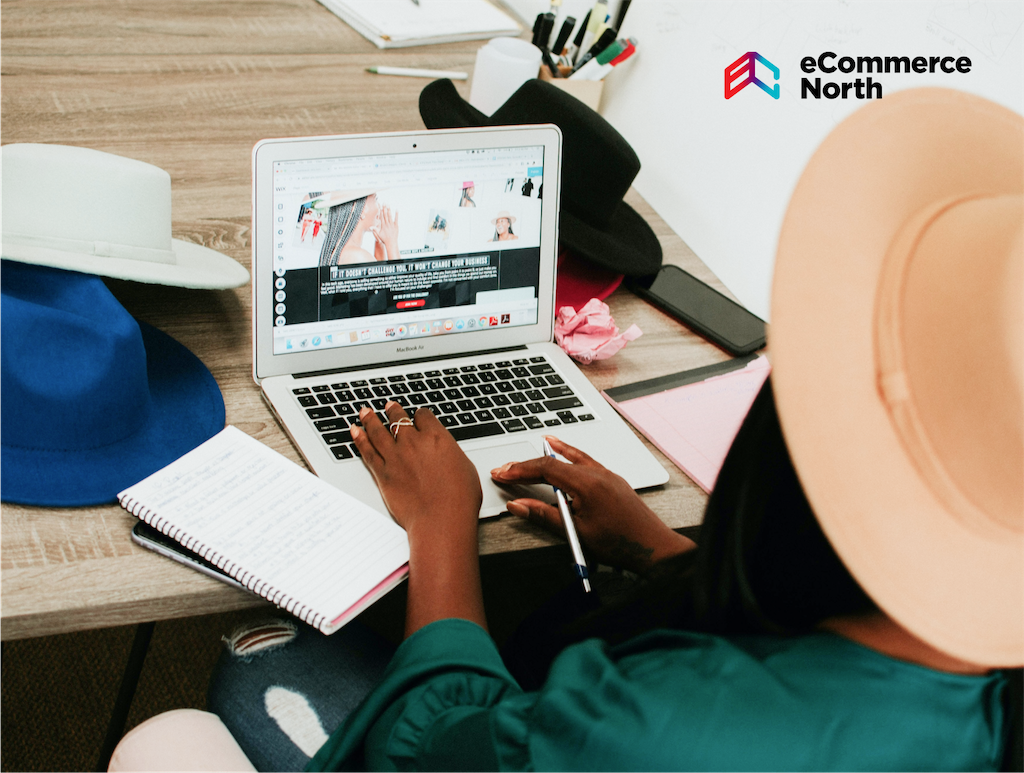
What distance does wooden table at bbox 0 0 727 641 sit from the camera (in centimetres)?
71

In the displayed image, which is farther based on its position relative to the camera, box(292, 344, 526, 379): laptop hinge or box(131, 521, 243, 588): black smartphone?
box(292, 344, 526, 379): laptop hinge

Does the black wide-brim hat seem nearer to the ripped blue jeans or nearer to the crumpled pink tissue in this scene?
the crumpled pink tissue

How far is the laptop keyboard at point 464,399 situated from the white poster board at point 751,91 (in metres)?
0.46

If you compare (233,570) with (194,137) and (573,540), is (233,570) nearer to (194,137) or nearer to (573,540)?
(573,540)

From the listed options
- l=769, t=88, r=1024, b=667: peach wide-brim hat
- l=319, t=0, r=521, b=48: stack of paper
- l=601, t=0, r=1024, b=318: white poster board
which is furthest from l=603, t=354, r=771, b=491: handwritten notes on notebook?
l=319, t=0, r=521, b=48: stack of paper

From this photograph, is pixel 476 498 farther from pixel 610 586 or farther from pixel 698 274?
pixel 698 274

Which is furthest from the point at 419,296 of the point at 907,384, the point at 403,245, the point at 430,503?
the point at 907,384

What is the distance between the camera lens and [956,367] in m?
0.53

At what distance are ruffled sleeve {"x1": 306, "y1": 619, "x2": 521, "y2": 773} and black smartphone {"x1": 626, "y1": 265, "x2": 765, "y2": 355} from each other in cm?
57

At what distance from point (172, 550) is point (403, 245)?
40 centimetres

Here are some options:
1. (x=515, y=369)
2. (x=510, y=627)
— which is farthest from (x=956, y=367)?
(x=510, y=627)

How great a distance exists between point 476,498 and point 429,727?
225 millimetres

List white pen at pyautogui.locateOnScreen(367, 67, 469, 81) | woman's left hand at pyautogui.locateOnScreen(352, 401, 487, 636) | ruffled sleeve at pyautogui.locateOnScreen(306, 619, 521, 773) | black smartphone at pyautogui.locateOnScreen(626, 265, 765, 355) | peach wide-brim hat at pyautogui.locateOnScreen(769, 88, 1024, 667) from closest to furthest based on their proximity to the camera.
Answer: peach wide-brim hat at pyautogui.locateOnScreen(769, 88, 1024, 667) < ruffled sleeve at pyautogui.locateOnScreen(306, 619, 521, 773) < woman's left hand at pyautogui.locateOnScreen(352, 401, 487, 636) < black smartphone at pyautogui.locateOnScreen(626, 265, 765, 355) < white pen at pyautogui.locateOnScreen(367, 67, 469, 81)

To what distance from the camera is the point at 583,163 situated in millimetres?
1131
